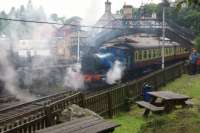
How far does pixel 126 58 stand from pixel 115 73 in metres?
1.47

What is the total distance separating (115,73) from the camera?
956 inches

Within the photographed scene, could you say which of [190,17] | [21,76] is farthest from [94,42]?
[190,17]

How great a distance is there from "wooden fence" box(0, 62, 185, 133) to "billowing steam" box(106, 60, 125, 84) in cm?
334

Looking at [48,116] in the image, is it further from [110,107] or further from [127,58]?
[127,58]

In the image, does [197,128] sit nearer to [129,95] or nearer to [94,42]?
[129,95]

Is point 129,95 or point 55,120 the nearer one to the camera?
point 55,120

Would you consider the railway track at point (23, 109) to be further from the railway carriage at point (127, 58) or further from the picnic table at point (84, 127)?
the railway carriage at point (127, 58)

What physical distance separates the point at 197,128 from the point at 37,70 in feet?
54.0

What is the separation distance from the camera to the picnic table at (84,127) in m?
7.70

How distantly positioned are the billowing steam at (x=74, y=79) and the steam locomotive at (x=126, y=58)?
433mm

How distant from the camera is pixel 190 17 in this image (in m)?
49.3

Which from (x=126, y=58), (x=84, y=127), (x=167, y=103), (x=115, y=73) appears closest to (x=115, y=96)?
(x=167, y=103)

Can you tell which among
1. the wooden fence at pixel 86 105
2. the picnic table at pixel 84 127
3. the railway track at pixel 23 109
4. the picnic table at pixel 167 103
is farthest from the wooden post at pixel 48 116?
the picnic table at pixel 167 103

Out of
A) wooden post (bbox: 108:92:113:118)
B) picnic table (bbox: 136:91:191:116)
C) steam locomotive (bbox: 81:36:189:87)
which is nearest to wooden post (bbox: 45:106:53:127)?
picnic table (bbox: 136:91:191:116)
